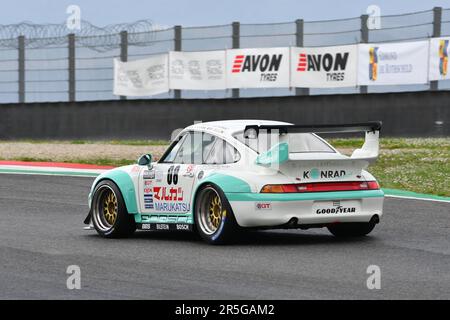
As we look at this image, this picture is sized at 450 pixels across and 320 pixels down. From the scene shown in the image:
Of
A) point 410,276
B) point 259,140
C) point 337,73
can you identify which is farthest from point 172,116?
point 410,276

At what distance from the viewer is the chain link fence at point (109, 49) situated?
30.8 metres

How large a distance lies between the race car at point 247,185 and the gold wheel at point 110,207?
0.01 metres

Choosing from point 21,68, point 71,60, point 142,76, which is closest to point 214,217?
point 142,76

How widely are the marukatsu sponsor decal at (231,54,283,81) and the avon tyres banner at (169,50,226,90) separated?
1.59 feet

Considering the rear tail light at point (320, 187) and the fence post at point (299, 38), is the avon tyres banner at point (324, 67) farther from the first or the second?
the rear tail light at point (320, 187)

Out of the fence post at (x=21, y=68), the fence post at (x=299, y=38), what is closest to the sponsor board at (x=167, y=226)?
the fence post at (x=299, y=38)

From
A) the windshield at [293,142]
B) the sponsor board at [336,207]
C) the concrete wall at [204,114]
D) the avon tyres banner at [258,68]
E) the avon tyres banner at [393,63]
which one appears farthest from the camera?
the avon tyres banner at [258,68]

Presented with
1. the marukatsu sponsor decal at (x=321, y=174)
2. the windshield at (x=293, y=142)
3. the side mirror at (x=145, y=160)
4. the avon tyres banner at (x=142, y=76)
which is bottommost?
the marukatsu sponsor decal at (x=321, y=174)

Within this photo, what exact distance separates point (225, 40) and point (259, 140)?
69.7 feet

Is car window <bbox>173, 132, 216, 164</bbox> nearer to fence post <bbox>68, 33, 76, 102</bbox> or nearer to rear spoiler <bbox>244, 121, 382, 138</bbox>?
rear spoiler <bbox>244, 121, 382, 138</bbox>

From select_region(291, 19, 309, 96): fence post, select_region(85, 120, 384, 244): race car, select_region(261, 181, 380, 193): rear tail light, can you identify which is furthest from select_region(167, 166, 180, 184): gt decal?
select_region(291, 19, 309, 96): fence post

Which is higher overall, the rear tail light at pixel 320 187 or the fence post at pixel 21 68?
the fence post at pixel 21 68

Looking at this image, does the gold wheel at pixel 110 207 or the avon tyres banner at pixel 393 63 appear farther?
the avon tyres banner at pixel 393 63

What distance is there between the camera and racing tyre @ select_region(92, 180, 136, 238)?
1195cm
